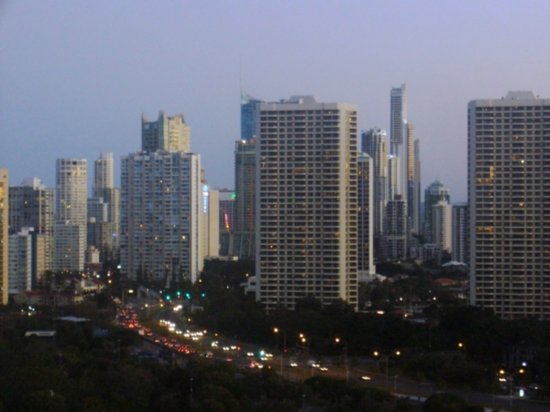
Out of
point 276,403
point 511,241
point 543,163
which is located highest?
point 543,163

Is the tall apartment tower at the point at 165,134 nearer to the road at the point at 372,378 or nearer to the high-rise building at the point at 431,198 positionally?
the high-rise building at the point at 431,198

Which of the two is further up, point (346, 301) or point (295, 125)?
point (295, 125)

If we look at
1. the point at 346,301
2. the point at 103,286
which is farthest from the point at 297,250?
the point at 103,286

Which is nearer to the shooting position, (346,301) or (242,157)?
(346,301)

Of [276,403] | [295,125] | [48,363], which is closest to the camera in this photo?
[276,403]

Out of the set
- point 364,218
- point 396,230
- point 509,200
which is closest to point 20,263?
point 364,218

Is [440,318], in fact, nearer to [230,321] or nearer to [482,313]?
[482,313]
